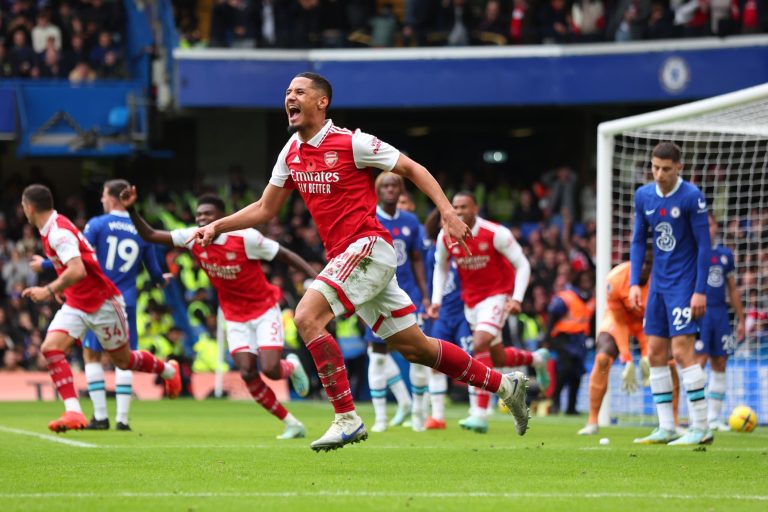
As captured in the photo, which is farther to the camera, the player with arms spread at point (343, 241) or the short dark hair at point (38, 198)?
the short dark hair at point (38, 198)

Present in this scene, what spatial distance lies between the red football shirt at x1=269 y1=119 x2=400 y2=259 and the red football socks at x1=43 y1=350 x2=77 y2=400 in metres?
4.65

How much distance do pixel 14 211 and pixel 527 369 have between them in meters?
12.6

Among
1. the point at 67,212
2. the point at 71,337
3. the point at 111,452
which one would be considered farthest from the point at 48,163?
the point at 111,452

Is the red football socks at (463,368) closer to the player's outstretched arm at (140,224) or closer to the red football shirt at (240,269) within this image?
the player's outstretched arm at (140,224)

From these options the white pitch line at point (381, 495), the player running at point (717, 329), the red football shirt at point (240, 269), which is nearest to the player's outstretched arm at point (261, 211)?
the white pitch line at point (381, 495)

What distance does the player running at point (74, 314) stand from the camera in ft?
39.1

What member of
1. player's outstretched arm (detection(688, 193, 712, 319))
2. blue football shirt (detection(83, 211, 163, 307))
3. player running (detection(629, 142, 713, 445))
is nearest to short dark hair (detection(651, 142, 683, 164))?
player running (detection(629, 142, 713, 445))

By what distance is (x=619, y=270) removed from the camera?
12.9 metres

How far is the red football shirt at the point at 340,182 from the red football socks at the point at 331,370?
0.61 metres

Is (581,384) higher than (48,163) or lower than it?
lower

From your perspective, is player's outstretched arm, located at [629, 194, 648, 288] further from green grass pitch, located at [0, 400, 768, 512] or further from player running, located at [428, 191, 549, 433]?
player running, located at [428, 191, 549, 433]

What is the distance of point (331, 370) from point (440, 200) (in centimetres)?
125

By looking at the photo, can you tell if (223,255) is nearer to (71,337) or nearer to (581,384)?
(71,337)

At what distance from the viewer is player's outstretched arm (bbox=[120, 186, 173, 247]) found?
31.5 ft
